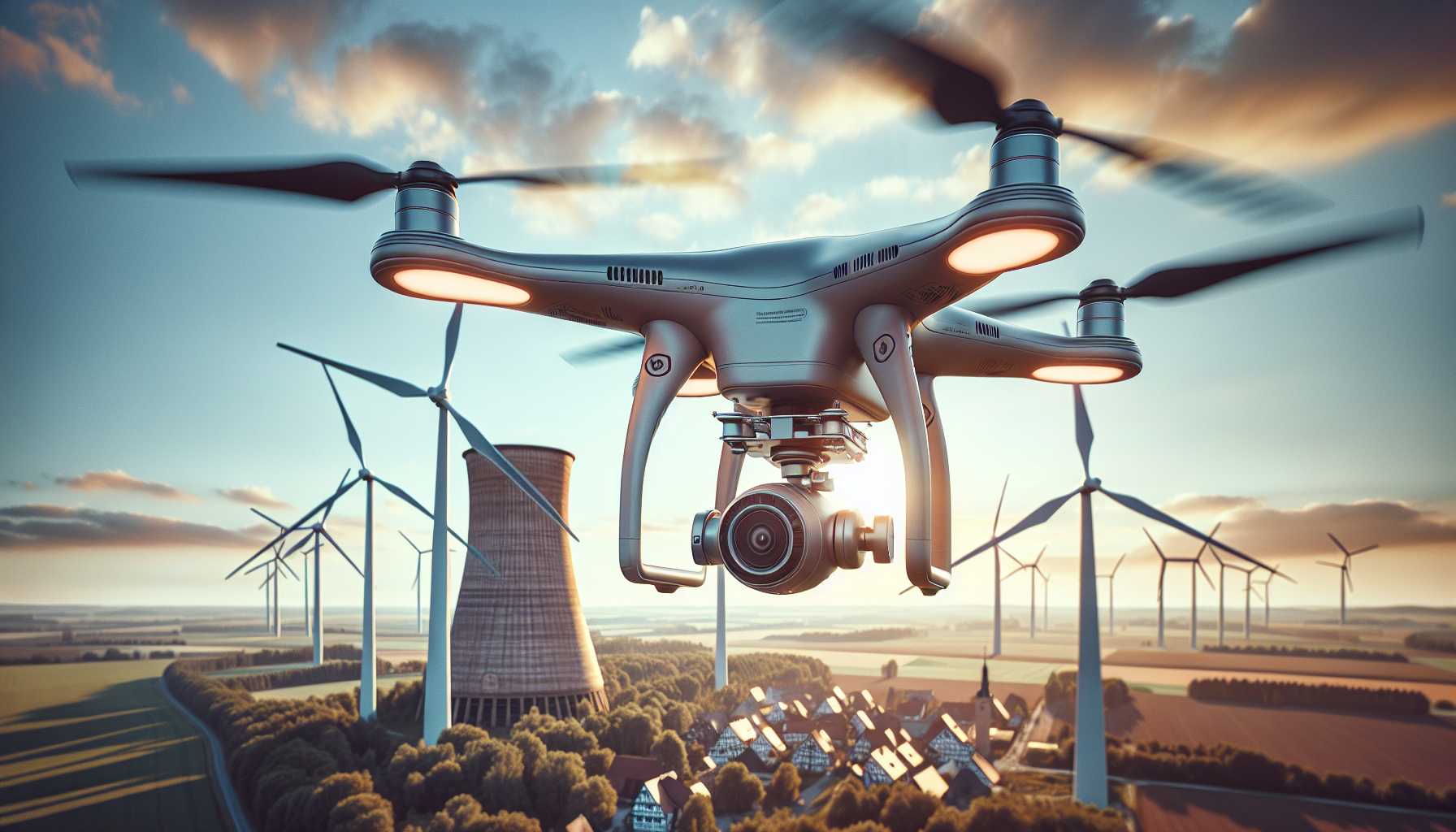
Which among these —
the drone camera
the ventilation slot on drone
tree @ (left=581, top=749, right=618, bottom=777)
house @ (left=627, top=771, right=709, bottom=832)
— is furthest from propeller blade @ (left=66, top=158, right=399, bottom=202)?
tree @ (left=581, top=749, right=618, bottom=777)

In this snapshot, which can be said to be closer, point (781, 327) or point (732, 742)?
point (781, 327)

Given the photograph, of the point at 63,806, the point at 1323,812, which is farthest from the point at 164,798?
the point at 1323,812

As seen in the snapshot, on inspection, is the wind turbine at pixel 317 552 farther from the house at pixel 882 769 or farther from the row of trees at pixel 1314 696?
the row of trees at pixel 1314 696

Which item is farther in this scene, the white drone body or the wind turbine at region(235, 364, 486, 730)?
the wind turbine at region(235, 364, 486, 730)

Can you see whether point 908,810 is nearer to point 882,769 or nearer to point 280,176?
point 882,769

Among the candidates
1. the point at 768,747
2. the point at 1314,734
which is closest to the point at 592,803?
the point at 768,747

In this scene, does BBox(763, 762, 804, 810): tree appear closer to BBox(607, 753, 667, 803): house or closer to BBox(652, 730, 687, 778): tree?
BBox(652, 730, 687, 778): tree

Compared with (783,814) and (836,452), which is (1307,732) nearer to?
(783,814)
